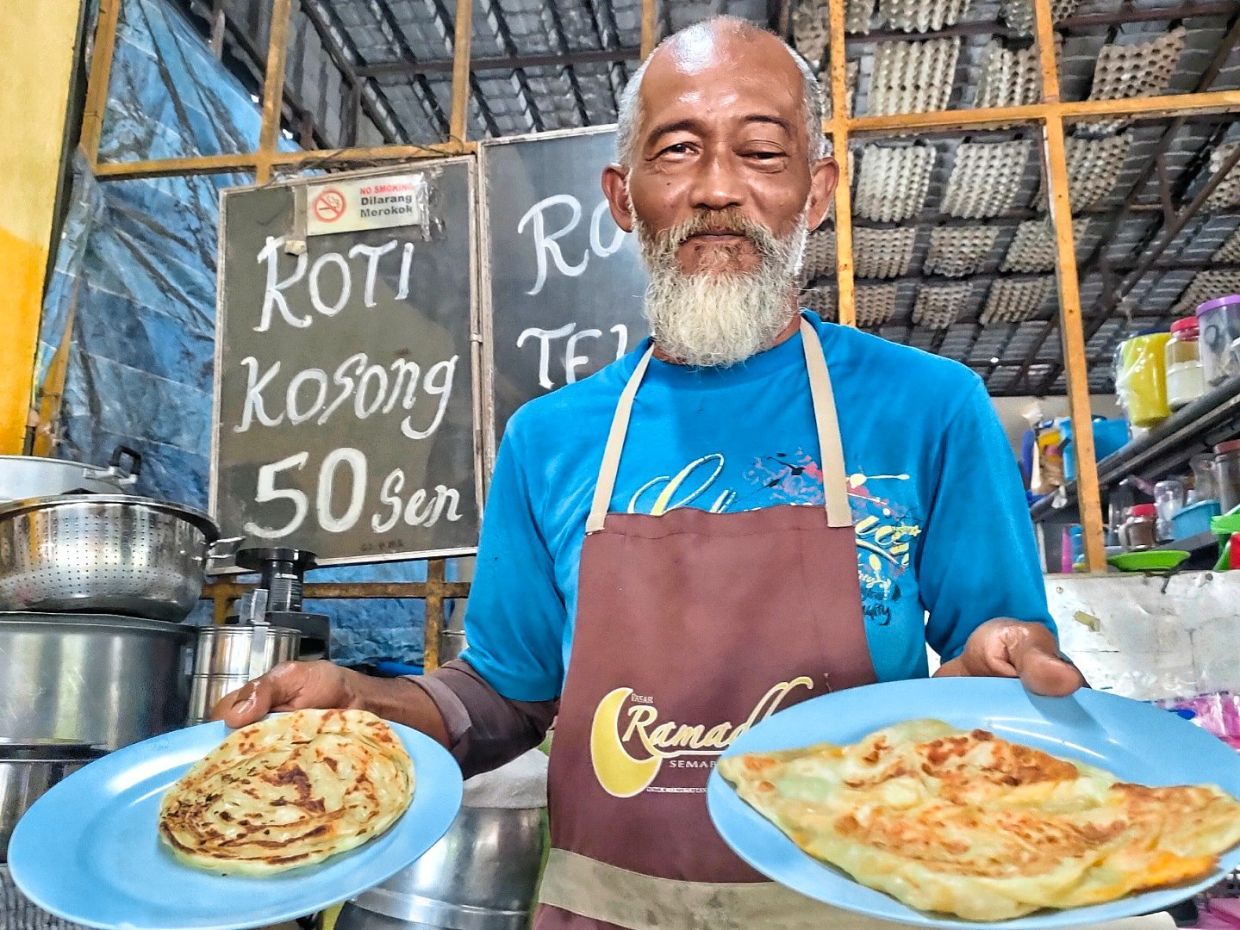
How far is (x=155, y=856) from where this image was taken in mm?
1153

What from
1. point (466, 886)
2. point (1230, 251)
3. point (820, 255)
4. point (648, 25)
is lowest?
point (466, 886)

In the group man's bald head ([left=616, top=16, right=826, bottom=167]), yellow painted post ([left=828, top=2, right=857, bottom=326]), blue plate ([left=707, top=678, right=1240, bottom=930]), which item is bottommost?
blue plate ([left=707, top=678, right=1240, bottom=930])

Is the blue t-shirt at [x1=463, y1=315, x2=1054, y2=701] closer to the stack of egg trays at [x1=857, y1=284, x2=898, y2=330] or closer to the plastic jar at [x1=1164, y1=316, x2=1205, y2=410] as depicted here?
the plastic jar at [x1=1164, y1=316, x2=1205, y2=410]

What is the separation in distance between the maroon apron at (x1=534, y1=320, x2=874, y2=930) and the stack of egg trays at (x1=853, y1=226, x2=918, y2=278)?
619 centimetres

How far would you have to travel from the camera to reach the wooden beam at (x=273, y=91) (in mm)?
3443

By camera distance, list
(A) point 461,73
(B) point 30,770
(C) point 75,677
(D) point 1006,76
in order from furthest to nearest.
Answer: (D) point 1006,76, (A) point 461,73, (C) point 75,677, (B) point 30,770

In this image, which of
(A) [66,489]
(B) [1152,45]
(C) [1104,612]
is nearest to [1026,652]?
(C) [1104,612]

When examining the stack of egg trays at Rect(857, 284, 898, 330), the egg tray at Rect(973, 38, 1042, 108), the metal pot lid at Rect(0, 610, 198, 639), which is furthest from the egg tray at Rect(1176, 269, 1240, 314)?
the metal pot lid at Rect(0, 610, 198, 639)

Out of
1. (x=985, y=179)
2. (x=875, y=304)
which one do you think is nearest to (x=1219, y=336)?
(x=985, y=179)

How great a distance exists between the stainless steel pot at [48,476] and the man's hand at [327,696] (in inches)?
66.2

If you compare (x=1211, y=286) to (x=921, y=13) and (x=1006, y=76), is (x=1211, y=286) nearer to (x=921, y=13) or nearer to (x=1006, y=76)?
(x=1006, y=76)

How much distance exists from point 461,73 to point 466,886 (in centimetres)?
284

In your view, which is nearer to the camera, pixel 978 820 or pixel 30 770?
pixel 978 820

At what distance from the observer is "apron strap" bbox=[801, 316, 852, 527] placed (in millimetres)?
1381
